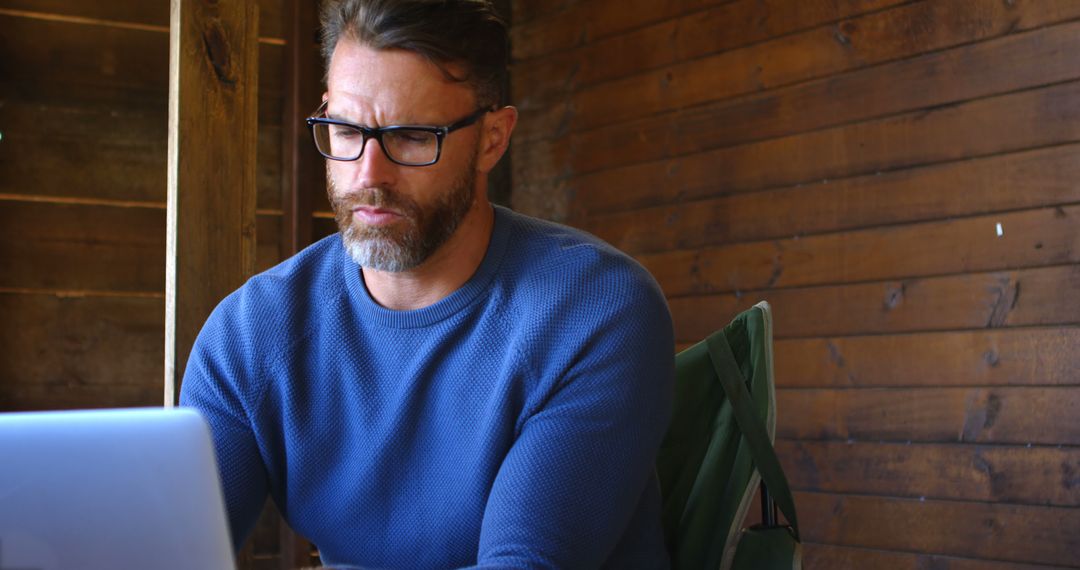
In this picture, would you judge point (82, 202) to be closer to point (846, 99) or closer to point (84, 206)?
point (84, 206)

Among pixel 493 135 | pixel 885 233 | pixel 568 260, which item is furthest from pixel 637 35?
pixel 568 260

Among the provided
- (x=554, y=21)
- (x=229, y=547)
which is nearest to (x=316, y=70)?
(x=554, y=21)

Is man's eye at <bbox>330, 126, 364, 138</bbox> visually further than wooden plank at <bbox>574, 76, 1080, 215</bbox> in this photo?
No

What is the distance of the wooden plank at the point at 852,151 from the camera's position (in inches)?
106

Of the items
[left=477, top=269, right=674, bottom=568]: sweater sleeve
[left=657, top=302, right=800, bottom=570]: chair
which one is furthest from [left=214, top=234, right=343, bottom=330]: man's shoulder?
[left=657, top=302, right=800, bottom=570]: chair

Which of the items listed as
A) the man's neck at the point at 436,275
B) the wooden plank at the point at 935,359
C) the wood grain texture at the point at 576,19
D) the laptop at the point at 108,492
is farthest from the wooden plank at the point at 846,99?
the laptop at the point at 108,492

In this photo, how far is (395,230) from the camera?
4.66 ft

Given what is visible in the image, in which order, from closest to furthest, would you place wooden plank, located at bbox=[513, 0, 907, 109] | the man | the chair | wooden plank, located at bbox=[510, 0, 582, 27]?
1. the man
2. the chair
3. wooden plank, located at bbox=[513, 0, 907, 109]
4. wooden plank, located at bbox=[510, 0, 582, 27]

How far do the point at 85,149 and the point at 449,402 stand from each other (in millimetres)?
2364

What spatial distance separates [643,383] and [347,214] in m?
0.40

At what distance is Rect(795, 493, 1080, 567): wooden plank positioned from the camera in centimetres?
264

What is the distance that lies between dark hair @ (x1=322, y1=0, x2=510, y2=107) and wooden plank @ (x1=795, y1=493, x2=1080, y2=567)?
1.78 meters

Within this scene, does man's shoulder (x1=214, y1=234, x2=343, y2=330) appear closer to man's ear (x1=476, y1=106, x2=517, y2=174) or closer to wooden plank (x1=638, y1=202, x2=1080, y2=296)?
man's ear (x1=476, y1=106, x2=517, y2=174)

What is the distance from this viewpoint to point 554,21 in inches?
154
